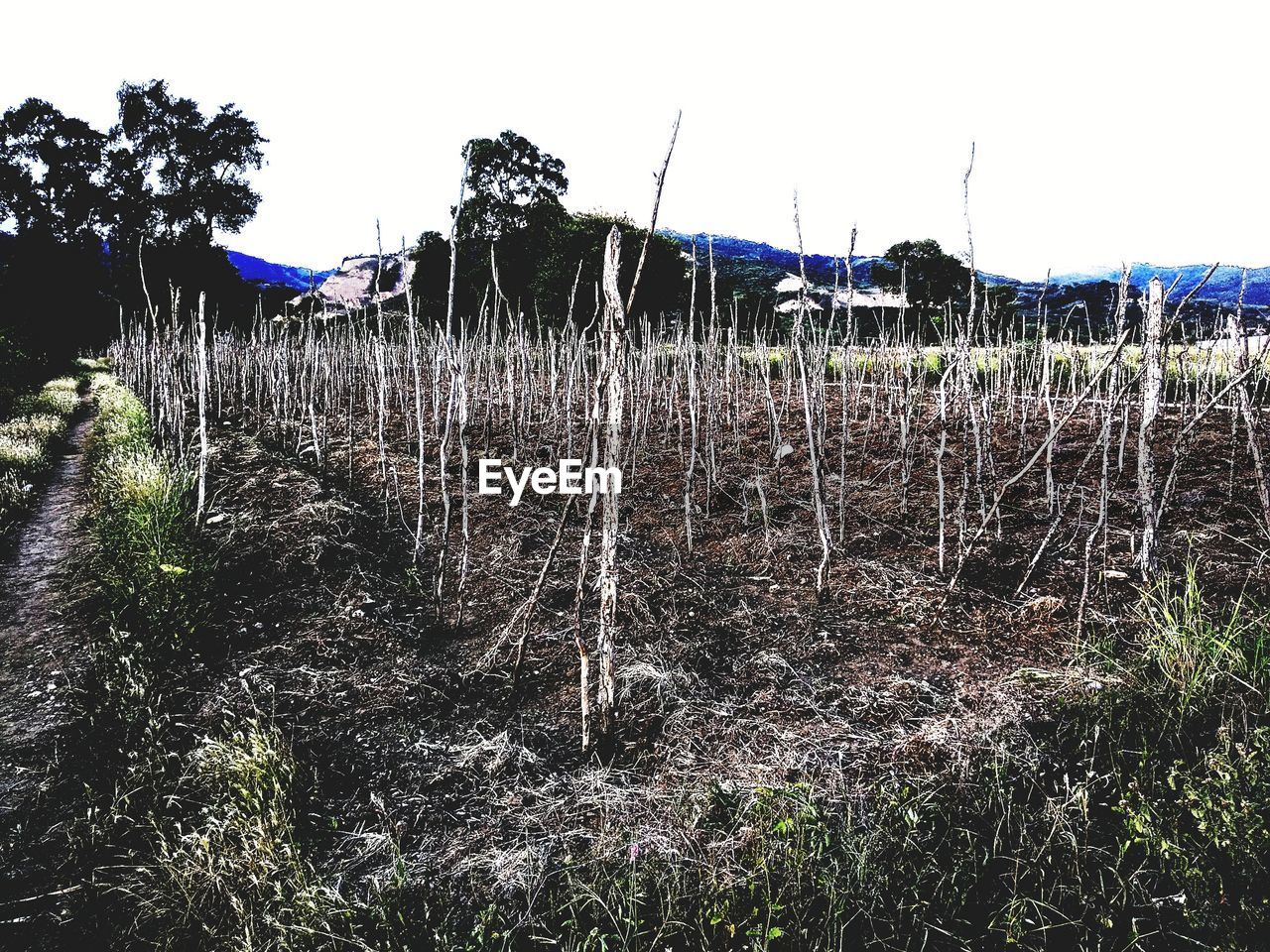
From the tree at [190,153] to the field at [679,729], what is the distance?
29.7 metres

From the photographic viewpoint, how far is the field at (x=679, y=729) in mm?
1794

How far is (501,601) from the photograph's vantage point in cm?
386

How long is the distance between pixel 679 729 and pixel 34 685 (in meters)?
3.12

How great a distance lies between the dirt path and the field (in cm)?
3

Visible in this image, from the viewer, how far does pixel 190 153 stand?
27969 millimetres

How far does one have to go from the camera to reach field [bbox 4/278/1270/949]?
1.79 metres

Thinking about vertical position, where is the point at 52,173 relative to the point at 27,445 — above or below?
above

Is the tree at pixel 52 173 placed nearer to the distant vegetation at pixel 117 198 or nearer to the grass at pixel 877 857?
the distant vegetation at pixel 117 198

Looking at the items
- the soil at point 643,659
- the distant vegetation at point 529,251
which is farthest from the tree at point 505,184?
the soil at point 643,659

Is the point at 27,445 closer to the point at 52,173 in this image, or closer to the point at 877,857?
the point at 877,857

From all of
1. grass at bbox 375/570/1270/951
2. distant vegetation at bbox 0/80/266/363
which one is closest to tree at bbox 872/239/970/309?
grass at bbox 375/570/1270/951

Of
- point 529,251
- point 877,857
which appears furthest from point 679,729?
point 529,251

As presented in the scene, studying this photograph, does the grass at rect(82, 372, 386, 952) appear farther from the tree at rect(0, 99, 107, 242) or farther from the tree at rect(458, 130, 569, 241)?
the tree at rect(0, 99, 107, 242)

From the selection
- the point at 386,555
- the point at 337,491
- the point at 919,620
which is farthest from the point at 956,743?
the point at 337,491
